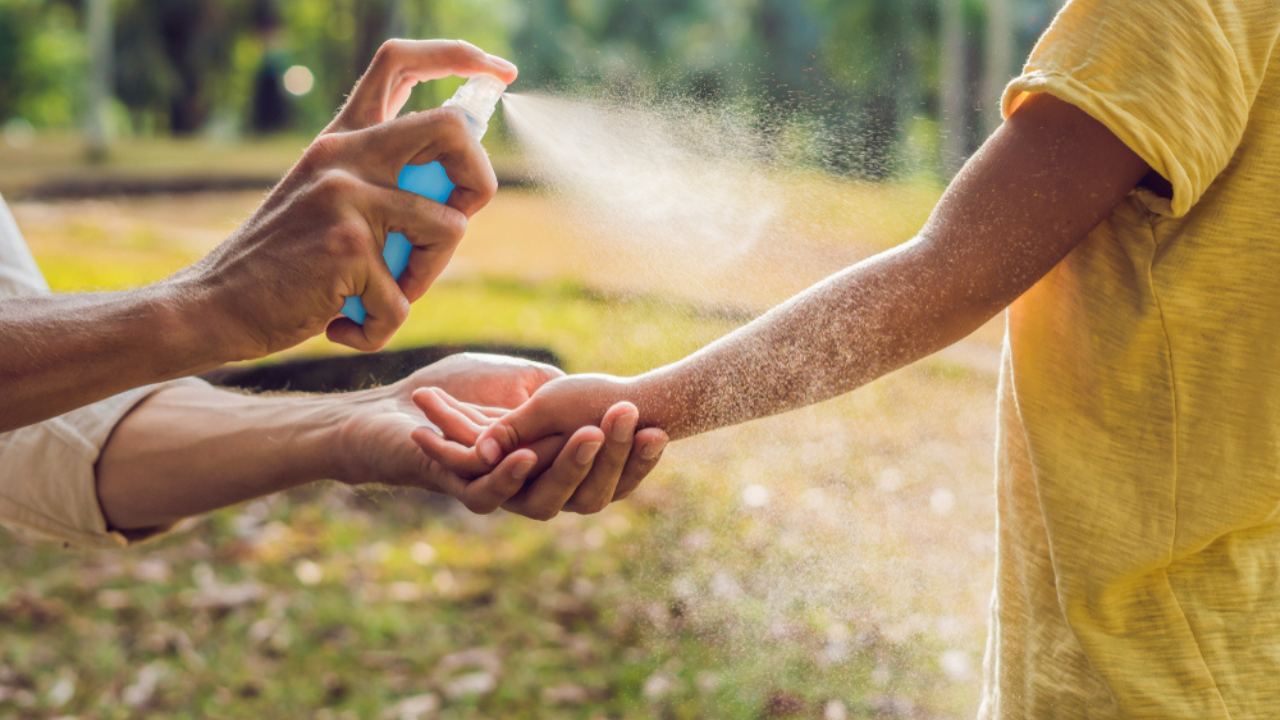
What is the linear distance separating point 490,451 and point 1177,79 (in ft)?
3.57

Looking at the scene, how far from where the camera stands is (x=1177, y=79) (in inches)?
45.1

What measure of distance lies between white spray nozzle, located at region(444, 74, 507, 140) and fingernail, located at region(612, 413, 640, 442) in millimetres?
481

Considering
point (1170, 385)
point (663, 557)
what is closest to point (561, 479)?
point (1170, 385)

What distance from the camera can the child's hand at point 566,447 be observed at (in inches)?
59.6

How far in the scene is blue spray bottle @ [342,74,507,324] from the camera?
4.82 feet

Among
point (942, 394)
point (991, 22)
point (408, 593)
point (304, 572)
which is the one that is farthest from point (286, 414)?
point (991, 22)

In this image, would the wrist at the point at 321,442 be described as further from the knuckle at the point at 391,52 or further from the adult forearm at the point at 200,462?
the knuckle at the point at 391,52

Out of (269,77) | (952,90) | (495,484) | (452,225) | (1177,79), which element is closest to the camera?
(1177,79)

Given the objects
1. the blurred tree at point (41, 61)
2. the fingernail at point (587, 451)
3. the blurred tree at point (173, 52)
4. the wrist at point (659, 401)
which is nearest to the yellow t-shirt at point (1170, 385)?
the wrist at point (659, 401)

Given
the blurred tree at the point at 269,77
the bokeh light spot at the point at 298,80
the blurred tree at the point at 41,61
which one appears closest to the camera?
the blurred tree at the point at 269,77

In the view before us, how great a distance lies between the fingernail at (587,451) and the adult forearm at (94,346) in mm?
535

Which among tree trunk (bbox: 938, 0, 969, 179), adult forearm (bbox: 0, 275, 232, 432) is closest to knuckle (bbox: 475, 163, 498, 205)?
adult forearm (bbox: 0, 275, 232, 432)

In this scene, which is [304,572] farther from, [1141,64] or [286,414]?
[1141,64]

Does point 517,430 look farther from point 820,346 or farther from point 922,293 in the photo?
point 922,293
